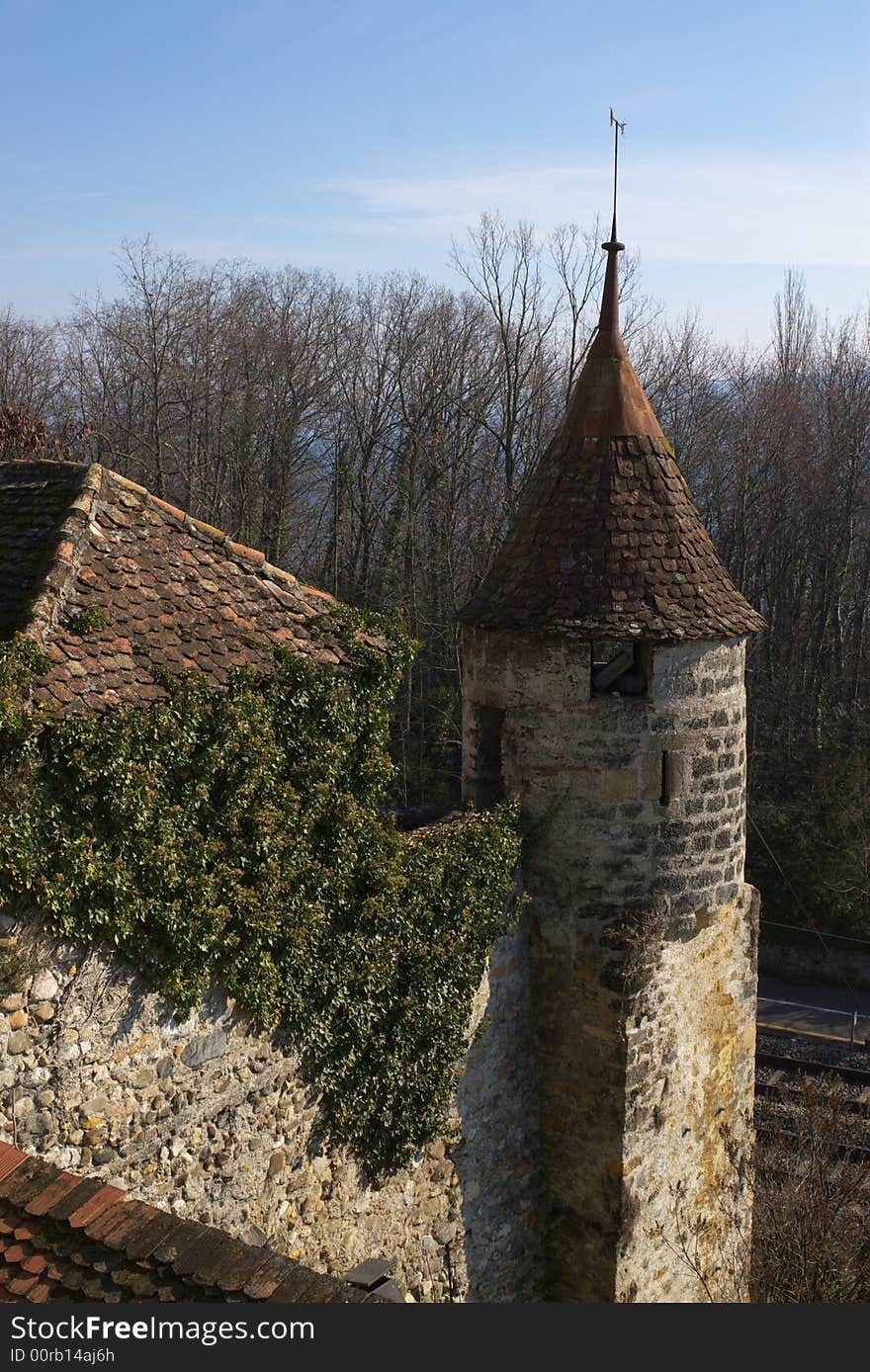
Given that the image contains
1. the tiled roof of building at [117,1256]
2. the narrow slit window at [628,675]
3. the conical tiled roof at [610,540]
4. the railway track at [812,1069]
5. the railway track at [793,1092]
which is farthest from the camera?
the railway track at [812,1069]

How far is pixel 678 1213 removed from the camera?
10.1 m

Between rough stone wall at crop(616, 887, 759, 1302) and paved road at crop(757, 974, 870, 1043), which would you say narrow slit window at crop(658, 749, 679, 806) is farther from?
paved road at crop(757, 974, 870, 1043)

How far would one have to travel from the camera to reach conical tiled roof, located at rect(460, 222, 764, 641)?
922 cm

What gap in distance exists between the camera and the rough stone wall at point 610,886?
9383 millimetres

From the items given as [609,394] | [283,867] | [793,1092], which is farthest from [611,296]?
[793,1092]

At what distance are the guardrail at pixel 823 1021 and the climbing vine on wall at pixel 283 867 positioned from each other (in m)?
13.2

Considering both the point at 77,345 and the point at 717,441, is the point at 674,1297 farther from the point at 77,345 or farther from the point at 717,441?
the point at 77,345

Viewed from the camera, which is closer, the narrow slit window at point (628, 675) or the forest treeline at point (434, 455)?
the narrow slit window at point (628, 675)

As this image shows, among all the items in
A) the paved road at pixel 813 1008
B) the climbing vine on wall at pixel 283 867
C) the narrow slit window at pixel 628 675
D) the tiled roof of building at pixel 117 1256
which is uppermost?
the narrow slit window at pixel 628 675

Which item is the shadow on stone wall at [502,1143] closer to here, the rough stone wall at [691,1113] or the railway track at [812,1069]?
the rough stone wall at [691,1113]

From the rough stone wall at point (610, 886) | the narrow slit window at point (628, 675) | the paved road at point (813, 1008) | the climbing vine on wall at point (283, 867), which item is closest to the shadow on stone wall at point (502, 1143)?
the rough stone wall at point (610, 886)

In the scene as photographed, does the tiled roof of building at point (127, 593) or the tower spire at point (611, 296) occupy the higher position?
the tower spire at point (611, 296)

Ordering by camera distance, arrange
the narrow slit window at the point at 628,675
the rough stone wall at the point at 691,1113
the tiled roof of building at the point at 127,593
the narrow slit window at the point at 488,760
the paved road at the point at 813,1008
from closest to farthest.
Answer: the tiled roof of building at the point at 127,593, the narrow slit window at the point at 628,675, the rough stone wall at the point at 691,1113, the narrow slit window at the point at 488,760, the paved road at the point at 813,1008

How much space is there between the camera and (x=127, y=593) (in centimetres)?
742
